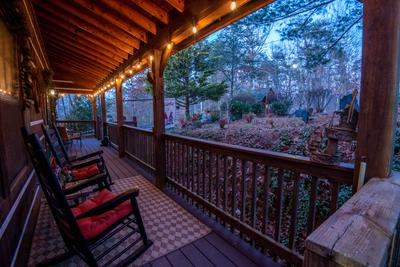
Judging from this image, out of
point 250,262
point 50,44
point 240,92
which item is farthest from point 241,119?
point 250,262

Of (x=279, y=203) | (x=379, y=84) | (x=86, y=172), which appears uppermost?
(x=379, y=84)

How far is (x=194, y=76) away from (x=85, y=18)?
6911 millimetres

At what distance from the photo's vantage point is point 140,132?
422 centimetres

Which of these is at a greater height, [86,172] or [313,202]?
[313,202]

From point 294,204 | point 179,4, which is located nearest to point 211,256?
point 294,204

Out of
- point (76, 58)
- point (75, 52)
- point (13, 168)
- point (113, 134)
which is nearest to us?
point (13, 168)

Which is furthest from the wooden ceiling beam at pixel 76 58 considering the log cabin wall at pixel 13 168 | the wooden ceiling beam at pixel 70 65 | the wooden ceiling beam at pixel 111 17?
the log cabin wall at pixel 13 168

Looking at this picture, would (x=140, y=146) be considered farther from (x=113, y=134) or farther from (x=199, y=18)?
(x=199, y=18)

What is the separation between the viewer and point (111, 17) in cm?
266

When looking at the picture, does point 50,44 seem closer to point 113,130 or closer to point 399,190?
point 113,130

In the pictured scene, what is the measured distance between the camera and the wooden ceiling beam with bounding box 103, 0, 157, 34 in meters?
2.35

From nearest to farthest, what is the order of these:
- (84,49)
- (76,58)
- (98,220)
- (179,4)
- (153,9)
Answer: (98,220) < (179,4) < (153,9) < (84,49) < (76,58)

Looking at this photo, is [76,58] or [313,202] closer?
[313,202]

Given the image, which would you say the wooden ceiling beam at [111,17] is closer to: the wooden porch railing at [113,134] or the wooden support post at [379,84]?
the wooden support post at [379,84]
